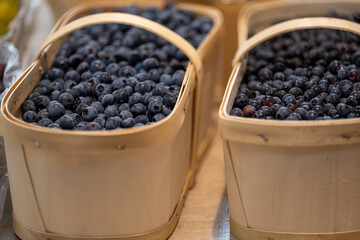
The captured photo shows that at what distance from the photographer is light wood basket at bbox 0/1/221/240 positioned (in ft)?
3.58

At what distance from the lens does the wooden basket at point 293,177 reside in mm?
1091

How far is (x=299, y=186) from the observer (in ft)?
3.76

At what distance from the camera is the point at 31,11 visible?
6.79 feet

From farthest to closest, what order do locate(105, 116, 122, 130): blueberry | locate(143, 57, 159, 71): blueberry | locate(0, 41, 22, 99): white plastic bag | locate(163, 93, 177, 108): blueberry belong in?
locate(0, 41, 22, 99): white plastic bag < locate(143, 57, 159, 71): blueberry < locate(163, 93, 177, 108): blueberry < locate(105, 116, 122, 130): blueberry

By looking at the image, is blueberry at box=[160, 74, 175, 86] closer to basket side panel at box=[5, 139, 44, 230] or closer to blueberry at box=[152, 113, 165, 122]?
blueberry at box=[152, 113, 165, 122]

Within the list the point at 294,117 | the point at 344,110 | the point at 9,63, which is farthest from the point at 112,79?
the point at 344,110

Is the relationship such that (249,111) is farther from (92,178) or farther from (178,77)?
(92,178)

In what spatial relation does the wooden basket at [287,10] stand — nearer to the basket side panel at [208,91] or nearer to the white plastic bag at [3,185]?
the basket side panel at [208,91]

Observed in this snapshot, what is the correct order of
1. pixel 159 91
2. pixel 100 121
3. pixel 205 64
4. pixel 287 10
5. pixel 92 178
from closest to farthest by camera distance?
1. pixel 92 178
2. pixel 100 121
3. pixel 159 91
4. pixel 205 64
5. pixel 287 10

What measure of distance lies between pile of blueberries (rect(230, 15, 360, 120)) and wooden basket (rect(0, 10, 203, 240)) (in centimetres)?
24

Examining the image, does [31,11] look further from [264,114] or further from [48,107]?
[264,114]

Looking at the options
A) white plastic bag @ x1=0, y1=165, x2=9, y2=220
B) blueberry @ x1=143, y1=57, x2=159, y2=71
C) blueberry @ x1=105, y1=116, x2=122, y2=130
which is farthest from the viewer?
blueberry @ x1=143, y1=57, x2=159, y2=71

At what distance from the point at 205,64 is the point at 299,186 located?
63cm

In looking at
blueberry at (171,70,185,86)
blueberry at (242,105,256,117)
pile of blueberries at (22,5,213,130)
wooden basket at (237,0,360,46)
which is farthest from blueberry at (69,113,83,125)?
wooden basket at (237,0,360,46)
